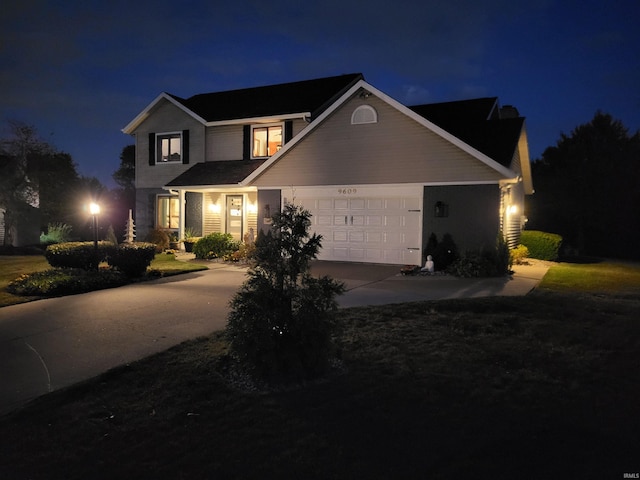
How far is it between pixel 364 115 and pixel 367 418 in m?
12.7

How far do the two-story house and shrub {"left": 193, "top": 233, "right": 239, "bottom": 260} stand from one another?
53.9 inches

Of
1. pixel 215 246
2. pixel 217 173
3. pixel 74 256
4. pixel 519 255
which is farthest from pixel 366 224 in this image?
pixel 74 256

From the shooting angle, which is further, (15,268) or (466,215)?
(15,268)

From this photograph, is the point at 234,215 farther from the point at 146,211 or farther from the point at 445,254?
the point at 445,254

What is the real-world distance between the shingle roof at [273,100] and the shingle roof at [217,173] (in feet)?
6.49

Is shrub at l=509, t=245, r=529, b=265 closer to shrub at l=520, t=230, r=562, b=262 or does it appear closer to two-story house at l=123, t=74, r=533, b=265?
two-story house at l=123, t=74, r=533, b=265

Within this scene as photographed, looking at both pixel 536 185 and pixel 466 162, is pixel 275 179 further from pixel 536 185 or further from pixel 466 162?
pixel 536 185

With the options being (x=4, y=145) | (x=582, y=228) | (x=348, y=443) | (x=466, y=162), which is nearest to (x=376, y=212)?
(x=466, y=162)

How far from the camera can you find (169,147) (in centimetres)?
2302

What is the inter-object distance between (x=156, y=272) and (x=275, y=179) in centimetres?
Answer: 575

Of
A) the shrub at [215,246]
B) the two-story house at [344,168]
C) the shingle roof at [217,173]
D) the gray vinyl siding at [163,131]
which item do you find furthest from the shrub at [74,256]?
the gray vinyl siding at [163,131]

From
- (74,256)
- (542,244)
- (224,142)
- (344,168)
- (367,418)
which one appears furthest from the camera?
(224,142)

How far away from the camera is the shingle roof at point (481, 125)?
1544 centimetres

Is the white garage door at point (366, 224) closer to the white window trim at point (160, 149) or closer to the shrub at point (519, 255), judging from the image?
the shrub at point (519, 255)
